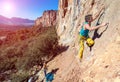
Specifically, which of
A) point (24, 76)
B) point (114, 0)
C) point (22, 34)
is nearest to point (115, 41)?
point (114, 0)

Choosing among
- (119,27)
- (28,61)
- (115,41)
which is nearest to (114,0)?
(119,27)

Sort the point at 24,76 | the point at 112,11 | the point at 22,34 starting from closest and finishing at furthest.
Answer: the point at 112,11 → the point at 24,76 → the point at 22,34

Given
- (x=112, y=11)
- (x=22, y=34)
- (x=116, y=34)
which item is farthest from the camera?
(x=22, y=34)

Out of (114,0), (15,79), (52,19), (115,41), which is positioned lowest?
(15,79)

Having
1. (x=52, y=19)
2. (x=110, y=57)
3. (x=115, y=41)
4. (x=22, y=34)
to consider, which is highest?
(x=52, y=19)

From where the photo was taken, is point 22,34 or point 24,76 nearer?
point 24,76

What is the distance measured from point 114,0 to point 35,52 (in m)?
16.5

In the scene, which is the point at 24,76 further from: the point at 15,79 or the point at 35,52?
the point at 35,52

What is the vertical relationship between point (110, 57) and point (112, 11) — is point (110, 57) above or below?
below

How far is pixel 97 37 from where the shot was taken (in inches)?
345

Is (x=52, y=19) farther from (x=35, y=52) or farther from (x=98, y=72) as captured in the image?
(x=98, y=72)

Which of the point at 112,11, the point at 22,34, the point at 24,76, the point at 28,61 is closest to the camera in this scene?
the point at 112,11

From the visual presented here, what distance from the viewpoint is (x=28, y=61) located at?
2384 cm

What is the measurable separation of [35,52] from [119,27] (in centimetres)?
1840
